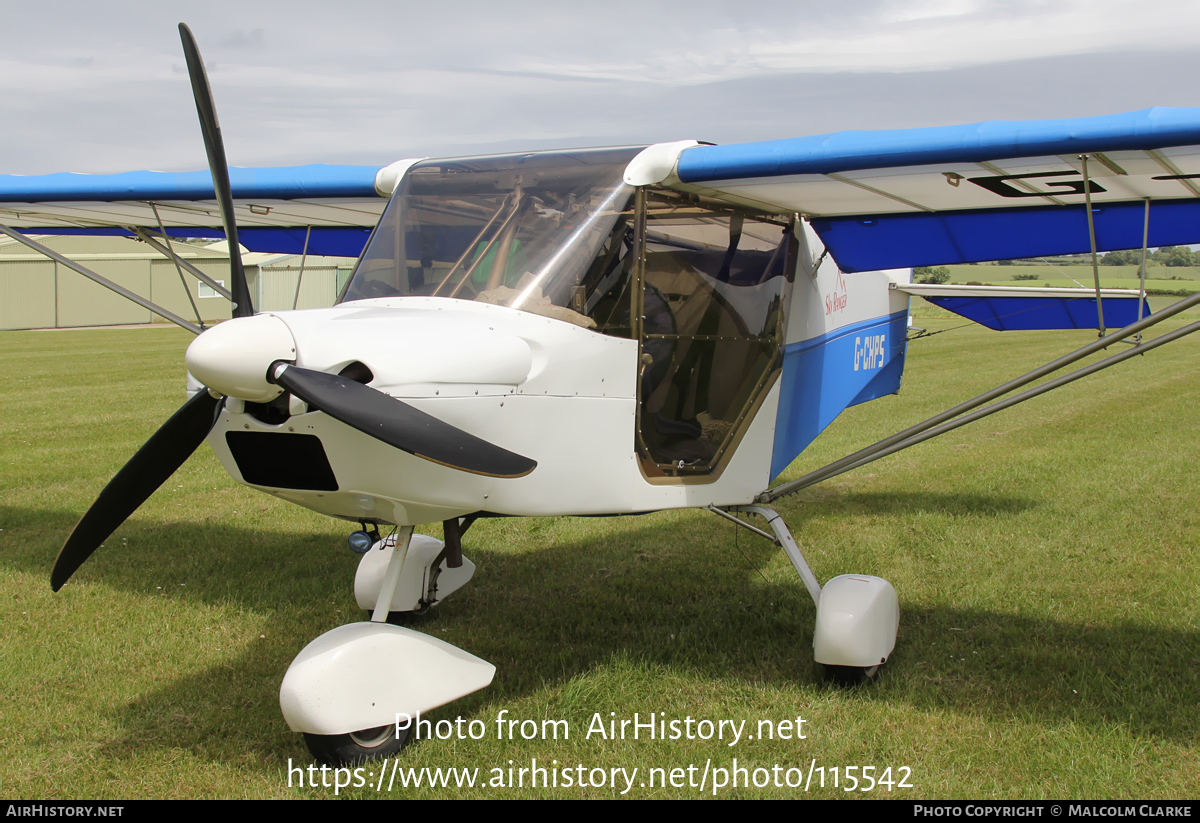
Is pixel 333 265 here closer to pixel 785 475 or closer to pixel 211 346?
pixel 785 475

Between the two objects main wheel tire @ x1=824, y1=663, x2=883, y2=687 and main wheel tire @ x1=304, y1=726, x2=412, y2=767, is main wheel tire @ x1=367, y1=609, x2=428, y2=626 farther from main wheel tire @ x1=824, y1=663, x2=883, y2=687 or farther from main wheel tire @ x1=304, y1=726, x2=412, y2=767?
main wheel tire @ x1=824, y1=663, x2=883, y2=687

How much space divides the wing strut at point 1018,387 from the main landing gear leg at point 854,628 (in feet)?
2.15

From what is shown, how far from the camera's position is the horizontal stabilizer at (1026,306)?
23.7 ft

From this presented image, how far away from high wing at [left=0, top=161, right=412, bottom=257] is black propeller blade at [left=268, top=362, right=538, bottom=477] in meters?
2.20

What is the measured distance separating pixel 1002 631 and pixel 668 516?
3235 mm

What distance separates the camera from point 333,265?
1443 inches

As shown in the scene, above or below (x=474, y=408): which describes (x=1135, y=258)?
above

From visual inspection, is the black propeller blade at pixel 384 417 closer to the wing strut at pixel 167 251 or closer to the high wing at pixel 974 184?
the high wing at pixel 974 184

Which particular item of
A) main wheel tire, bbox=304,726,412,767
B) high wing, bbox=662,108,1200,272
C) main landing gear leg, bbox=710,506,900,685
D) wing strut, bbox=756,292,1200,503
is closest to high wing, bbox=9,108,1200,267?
high wing, bbox=662,108,1200,272

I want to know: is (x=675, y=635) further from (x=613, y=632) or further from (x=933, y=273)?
(x=933, y=273)

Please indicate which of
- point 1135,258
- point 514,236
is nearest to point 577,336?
point 514,236

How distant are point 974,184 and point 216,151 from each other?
11.1ft

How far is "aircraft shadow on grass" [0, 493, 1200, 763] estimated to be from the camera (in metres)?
3.98

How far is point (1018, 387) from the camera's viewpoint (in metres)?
4.29
